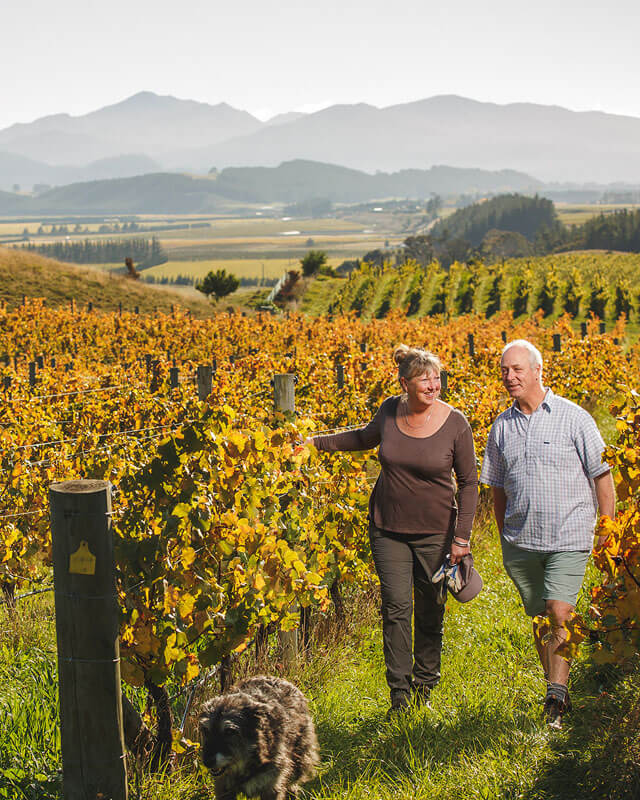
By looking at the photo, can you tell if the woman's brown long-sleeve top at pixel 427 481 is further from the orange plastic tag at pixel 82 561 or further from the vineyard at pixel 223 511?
the orange plastic tag at pixel 82 561

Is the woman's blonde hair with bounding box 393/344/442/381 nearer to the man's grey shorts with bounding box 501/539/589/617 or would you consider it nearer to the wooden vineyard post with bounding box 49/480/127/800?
the man's grey shorts with bounding box 501/539/589/617

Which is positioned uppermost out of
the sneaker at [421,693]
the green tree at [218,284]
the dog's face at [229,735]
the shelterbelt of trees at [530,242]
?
the shelterbelt of trees at [530,242]

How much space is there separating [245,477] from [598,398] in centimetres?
1277

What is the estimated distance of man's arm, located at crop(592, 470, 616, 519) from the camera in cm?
398

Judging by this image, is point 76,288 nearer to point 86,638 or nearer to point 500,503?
point 500,503

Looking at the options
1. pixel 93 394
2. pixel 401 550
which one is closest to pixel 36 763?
pixel 401 550

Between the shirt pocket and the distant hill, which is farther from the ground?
the distant hill

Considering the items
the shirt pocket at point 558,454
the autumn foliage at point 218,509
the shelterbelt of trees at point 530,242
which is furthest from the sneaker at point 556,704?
the shelterbelt of trees at point 530,242

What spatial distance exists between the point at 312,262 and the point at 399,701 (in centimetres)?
4466

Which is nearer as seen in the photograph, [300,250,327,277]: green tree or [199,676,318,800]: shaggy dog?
[199,676,318,800]: shaggy dog

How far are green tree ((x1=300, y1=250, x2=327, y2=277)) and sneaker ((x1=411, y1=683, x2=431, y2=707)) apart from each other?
43.0m

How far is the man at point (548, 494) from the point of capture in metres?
3.99

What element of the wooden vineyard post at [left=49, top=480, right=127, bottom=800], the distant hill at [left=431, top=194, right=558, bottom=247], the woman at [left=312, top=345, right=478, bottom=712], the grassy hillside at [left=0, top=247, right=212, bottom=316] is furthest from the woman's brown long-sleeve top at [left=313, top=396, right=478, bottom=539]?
the distant hill at [left=431, top=194, right=558, bottom=247]

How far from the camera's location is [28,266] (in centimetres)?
3778
